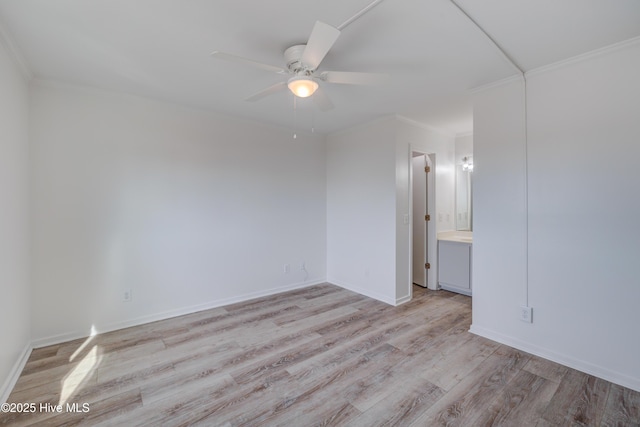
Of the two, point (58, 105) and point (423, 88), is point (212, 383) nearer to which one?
point (58, 105)

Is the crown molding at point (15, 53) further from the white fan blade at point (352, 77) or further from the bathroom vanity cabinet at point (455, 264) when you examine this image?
the bathroom vanity cabinet at point (455, 264)

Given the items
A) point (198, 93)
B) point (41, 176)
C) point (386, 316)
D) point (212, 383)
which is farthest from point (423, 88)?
point (41, 176)

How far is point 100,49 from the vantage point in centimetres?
209

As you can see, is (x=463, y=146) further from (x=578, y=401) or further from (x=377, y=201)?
(x=578, y=401)

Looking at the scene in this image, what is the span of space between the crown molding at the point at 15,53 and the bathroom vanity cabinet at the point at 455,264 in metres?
4.87

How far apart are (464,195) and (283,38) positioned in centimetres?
396

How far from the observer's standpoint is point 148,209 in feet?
10.0

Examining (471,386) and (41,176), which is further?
(41,176)

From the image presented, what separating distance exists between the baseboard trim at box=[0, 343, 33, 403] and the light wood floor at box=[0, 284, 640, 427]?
1.7 inches

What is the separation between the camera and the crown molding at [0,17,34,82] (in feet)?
6.11

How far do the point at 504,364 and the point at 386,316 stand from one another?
1.23 m

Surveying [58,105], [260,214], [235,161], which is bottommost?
[260,214]

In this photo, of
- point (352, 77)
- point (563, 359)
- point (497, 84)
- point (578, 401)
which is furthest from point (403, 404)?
point (497, 84)

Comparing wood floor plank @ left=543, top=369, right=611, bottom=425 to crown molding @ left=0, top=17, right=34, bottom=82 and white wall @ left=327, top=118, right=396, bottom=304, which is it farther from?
crown molding @ left=0, top=17, right=34, bottom=82
